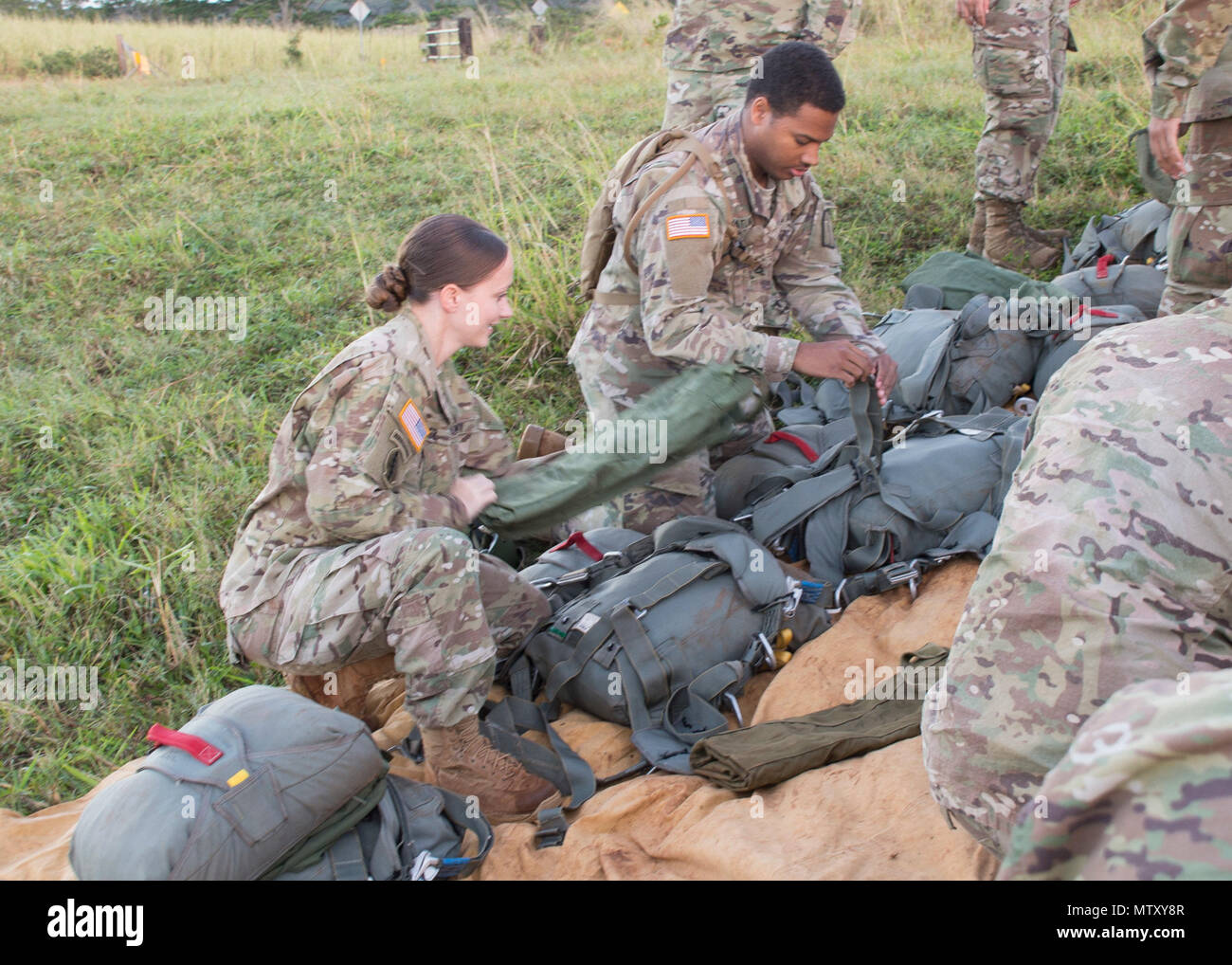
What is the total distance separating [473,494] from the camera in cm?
300

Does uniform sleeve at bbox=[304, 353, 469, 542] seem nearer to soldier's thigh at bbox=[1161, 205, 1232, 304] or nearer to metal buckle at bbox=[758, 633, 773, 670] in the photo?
metal buckle at bbox=[758, 633, 773, 670]

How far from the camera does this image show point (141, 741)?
10.3ft

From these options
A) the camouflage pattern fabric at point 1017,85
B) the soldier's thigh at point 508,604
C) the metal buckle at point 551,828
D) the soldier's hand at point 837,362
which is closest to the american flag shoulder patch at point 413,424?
the soldier's thigh at point 508,604

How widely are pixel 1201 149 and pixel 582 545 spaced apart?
2394 millimetres

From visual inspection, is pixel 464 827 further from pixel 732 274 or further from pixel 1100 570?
pixel 732 274

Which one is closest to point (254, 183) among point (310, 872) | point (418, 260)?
point (418, 260)

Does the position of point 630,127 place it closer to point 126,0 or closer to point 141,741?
point 141,741

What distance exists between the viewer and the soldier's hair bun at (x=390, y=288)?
2840 mm

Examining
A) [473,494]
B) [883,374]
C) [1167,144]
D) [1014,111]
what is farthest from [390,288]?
[1014,111]

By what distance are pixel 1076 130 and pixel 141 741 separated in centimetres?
664

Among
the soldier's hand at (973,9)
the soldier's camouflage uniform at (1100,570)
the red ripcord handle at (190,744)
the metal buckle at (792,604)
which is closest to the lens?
the soldier's camouflage uniform at (1100,570)

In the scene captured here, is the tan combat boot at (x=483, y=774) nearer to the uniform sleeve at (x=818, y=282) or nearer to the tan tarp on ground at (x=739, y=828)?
the tan tarp on ground at (x=739, y=828)

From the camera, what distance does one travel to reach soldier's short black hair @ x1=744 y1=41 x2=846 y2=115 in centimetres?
328

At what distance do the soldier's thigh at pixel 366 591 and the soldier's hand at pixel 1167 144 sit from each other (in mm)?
2829
